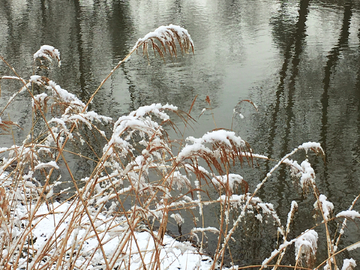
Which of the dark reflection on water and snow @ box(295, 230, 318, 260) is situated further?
the dark reflection on water

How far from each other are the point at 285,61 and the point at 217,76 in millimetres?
2277

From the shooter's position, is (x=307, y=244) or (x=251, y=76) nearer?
(x=307, y=244)

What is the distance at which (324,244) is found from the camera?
11.3 ft

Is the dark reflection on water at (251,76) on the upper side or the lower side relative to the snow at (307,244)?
lower

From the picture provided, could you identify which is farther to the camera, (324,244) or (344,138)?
(344,138)

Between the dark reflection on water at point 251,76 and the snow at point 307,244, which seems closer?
the snow at point 307,244

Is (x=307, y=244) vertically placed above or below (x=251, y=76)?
above

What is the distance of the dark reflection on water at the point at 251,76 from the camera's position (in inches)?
185

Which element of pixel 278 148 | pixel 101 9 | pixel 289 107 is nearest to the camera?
pixel 278 148

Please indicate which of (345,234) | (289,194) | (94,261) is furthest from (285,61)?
(94,261)

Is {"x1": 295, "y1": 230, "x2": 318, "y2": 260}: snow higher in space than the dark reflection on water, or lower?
higher

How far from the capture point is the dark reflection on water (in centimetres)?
470

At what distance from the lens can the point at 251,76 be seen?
27.7 feet

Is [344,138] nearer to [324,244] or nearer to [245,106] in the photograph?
[245,106]
